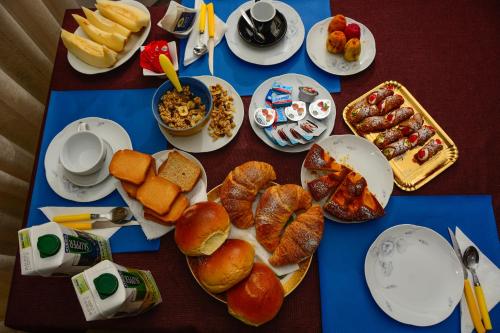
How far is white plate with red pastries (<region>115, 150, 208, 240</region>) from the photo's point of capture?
3.36ft

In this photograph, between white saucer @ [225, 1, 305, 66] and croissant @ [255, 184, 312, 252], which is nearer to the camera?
croissant @ [255, 184, 312, 252]

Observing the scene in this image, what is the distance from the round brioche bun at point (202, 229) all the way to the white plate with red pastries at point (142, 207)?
0.09m

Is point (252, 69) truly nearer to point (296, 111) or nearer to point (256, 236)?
point (296, 111)

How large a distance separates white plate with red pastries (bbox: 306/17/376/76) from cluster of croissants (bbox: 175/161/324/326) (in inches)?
18.1

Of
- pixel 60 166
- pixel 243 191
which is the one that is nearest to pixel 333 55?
A: pixel 243 191

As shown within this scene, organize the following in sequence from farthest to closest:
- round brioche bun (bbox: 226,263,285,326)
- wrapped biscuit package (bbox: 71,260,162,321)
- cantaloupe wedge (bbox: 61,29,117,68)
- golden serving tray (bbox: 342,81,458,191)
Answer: cantaloupe wedge (bbox: 61,29,117,68), golden serving tray (bbox: 342,81,458,191), round brioche bun (bbox: 226,263,285,326), wrapped biscuit package (bbox: 71,260,162,321)

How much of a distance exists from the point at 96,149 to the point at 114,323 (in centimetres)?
53

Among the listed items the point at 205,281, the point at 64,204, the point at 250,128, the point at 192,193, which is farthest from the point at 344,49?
the point at 64,204

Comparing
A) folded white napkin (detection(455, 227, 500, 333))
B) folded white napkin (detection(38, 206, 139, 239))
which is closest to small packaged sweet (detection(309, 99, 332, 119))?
folded white napkin (detection(455, 227, 500, 333))

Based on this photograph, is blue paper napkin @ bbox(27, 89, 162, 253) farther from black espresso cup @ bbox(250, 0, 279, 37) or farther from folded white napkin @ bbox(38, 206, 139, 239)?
black espresso cup @ bbox(250, 0, 279, 37)

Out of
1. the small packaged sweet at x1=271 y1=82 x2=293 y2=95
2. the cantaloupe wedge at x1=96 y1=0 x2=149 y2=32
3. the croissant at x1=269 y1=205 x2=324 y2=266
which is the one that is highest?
the cantaloupe wedge at x1=96 y1=0 x2=149 y2=32

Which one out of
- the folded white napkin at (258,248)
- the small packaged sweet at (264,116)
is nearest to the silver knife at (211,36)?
the small packaged sweet at (264,116)

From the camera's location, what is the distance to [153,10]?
1311mm

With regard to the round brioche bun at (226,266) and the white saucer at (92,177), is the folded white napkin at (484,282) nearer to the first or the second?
the round brioche bun at (226,266)
